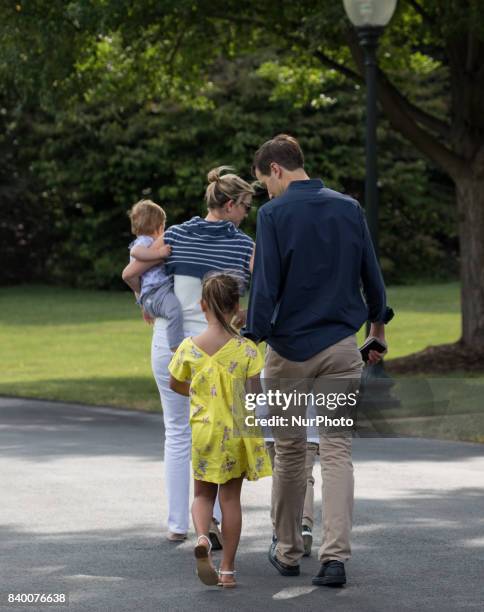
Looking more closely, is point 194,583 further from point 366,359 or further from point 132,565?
point 366,359

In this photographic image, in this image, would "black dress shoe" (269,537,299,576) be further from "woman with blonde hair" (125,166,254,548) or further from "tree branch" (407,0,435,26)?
"tree branch" (407,0,435,26)

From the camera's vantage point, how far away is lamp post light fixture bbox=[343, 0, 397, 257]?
43.7 ft

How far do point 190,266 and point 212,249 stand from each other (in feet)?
0.52

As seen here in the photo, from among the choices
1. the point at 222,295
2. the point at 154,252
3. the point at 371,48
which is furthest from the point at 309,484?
the point at 371,48

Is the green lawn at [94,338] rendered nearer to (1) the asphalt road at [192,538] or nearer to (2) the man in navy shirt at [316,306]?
(1) the asphalt road at [192,538]

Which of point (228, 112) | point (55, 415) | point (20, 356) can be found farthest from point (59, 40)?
point (228, 112)

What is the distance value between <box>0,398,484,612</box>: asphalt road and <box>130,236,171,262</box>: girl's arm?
145 cm

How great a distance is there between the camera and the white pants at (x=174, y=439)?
7289mm

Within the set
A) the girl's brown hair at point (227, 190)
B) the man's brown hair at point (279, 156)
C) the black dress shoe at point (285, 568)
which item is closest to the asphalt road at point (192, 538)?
the black dress shoe at point (285, 568)

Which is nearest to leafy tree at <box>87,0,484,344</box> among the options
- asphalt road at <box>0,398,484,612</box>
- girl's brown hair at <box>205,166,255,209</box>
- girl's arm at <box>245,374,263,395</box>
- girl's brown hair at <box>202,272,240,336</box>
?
asphalt road at <box>0,398,484,612</box>

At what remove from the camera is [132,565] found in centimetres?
667

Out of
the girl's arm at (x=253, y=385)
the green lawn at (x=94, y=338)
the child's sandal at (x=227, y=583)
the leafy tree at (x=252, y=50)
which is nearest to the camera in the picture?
the child's sandal at (x=227, y=583)

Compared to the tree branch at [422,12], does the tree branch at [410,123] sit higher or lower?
lower

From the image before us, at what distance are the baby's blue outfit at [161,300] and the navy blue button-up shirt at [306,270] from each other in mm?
1141
